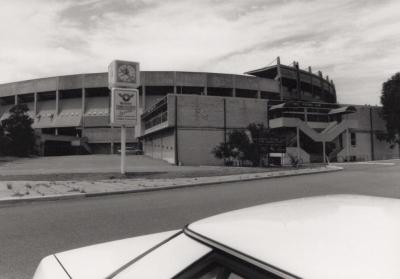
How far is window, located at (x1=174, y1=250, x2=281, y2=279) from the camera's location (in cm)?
153

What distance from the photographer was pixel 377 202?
78.7 inches

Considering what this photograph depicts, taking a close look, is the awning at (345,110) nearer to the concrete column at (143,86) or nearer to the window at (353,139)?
the window at (353,139)

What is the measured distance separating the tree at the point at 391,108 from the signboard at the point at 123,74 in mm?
42561

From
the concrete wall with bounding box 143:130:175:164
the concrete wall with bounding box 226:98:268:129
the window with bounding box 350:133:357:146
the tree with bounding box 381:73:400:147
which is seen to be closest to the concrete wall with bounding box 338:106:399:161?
the window with bounding box 350:133:357:146

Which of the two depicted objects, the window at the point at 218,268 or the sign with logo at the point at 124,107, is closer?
the window at the point at 218,268

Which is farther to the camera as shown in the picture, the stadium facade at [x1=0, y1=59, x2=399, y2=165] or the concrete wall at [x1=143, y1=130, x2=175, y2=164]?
the concrete wall at [x1=143, y1=130, x2=175, y2=164]

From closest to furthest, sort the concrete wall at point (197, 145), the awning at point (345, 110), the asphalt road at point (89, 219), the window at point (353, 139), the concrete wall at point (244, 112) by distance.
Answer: the asphalt road at point (89, 219), the concrete wall at point (197, 145), the concrete wall at point (244, 112), the awning at point (345, 110), the window at point (353, 139)

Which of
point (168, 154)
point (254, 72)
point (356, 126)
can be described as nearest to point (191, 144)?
point (168, 154)

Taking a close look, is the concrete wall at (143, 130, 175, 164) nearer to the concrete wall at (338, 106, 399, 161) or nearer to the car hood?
the concrete wall at (338, 106, 399, 161)

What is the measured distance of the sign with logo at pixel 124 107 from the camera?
21.9 m

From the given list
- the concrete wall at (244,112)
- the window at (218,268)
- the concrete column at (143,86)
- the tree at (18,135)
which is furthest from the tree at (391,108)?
the window at (218,268)

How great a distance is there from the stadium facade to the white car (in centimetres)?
3157

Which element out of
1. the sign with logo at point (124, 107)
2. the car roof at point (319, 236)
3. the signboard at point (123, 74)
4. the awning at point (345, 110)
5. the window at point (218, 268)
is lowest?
the window at point (218, 268)

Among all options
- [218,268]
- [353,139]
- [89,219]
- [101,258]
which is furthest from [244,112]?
[218,268]
